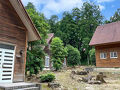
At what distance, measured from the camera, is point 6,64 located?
6.85 m

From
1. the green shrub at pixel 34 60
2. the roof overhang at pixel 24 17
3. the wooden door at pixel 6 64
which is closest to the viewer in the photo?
the wooden door at pixel 6 64

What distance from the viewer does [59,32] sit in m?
37.8

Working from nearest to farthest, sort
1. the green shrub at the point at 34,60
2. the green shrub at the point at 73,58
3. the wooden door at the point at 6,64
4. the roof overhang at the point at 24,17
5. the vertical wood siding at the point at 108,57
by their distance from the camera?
the wooden door at the point at 6,64, the roof overhang at the point at 24,17, the green shrub at the point at 34,60, the vertical wood siding at the point at 108,57, the green shrub at the point at 73,58

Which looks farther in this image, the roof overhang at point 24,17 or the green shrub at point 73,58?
the green shrub at point 73,58

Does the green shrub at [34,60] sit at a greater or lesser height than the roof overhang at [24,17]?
lesser

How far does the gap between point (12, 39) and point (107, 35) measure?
1401cm

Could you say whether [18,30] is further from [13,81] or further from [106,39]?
[106,39]

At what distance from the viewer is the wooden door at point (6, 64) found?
6625 mm

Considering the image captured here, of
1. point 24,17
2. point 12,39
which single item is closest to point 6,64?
point 12,39

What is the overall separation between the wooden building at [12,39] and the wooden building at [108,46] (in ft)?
37.6

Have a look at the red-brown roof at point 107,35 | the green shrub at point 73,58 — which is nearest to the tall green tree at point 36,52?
the red-brown roof at point 107,35

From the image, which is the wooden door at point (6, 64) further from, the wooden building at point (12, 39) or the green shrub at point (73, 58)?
the green shrub at point (73, 58)

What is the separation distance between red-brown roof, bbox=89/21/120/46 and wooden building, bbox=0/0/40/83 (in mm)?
11405

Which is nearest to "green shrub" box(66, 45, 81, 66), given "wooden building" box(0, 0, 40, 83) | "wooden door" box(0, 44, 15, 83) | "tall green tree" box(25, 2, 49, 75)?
"tall green tree" box(25, 2, 49, 75)
